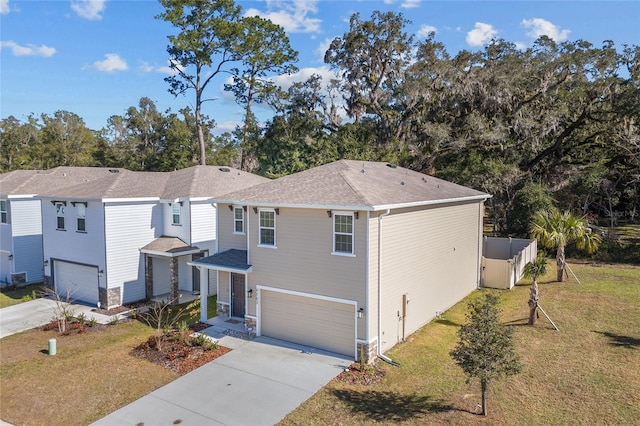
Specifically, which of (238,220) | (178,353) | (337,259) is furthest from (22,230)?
(337,259)

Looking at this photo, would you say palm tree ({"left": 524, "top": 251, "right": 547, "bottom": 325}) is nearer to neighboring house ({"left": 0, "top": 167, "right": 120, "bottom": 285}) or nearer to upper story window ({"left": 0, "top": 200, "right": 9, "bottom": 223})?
neighboring house ({"left": 0, "top": 167, "right": 120, "bottom": 285})

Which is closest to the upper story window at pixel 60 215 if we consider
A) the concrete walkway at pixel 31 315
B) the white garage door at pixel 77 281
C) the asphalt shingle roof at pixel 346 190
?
the white garage door at pixel 77 281

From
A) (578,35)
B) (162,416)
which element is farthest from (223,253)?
(578,35)

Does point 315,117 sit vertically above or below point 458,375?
above

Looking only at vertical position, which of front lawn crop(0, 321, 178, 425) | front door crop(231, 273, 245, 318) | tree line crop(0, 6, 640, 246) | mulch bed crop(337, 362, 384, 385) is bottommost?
front lawn crop(0, 321, 178, 425)

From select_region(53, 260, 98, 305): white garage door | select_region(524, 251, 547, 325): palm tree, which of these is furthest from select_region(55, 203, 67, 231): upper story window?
select_region(524, 251, 547, 325): palm tree

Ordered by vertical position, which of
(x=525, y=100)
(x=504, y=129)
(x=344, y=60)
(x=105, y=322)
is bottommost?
(x=105, y=322)

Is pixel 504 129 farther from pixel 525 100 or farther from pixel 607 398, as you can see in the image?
pixel 607 398
